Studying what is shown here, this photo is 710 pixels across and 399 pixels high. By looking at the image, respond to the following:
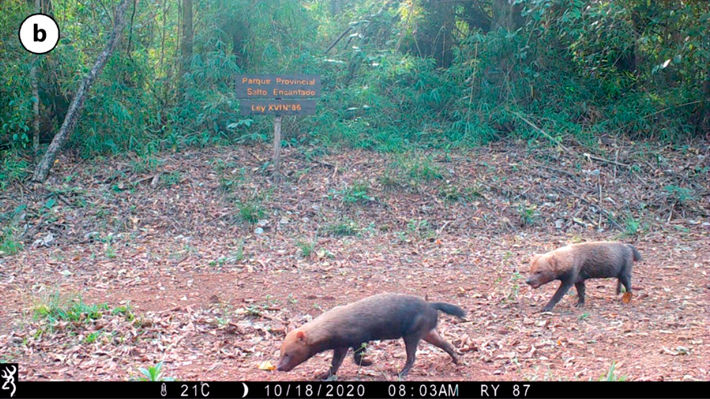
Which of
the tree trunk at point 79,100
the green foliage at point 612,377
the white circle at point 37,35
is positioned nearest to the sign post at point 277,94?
the tree trunk at point 79,100

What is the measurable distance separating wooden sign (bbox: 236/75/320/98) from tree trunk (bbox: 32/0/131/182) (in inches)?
92.4

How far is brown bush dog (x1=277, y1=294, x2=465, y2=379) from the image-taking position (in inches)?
176

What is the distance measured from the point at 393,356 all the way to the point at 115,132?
814 cm

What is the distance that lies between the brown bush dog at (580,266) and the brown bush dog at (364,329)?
5.80 feet

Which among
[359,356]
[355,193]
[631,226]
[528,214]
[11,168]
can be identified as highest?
[11,168]

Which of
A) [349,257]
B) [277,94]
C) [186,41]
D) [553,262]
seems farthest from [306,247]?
[186,41]

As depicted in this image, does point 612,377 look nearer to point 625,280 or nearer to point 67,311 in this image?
point 625,280

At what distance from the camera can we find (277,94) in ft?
34.5

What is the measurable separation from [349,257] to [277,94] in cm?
347

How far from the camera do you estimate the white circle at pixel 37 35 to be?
10566mm

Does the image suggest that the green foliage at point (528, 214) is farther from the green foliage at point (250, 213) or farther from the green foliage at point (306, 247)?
the green foliage at point (250, 213)

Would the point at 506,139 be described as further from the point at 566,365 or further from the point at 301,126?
the point at 566,365

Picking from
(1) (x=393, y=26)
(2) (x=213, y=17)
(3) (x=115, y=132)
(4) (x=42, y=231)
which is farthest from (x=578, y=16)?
Answer: (4) (x=42, y=231)

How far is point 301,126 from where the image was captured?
12.9m
